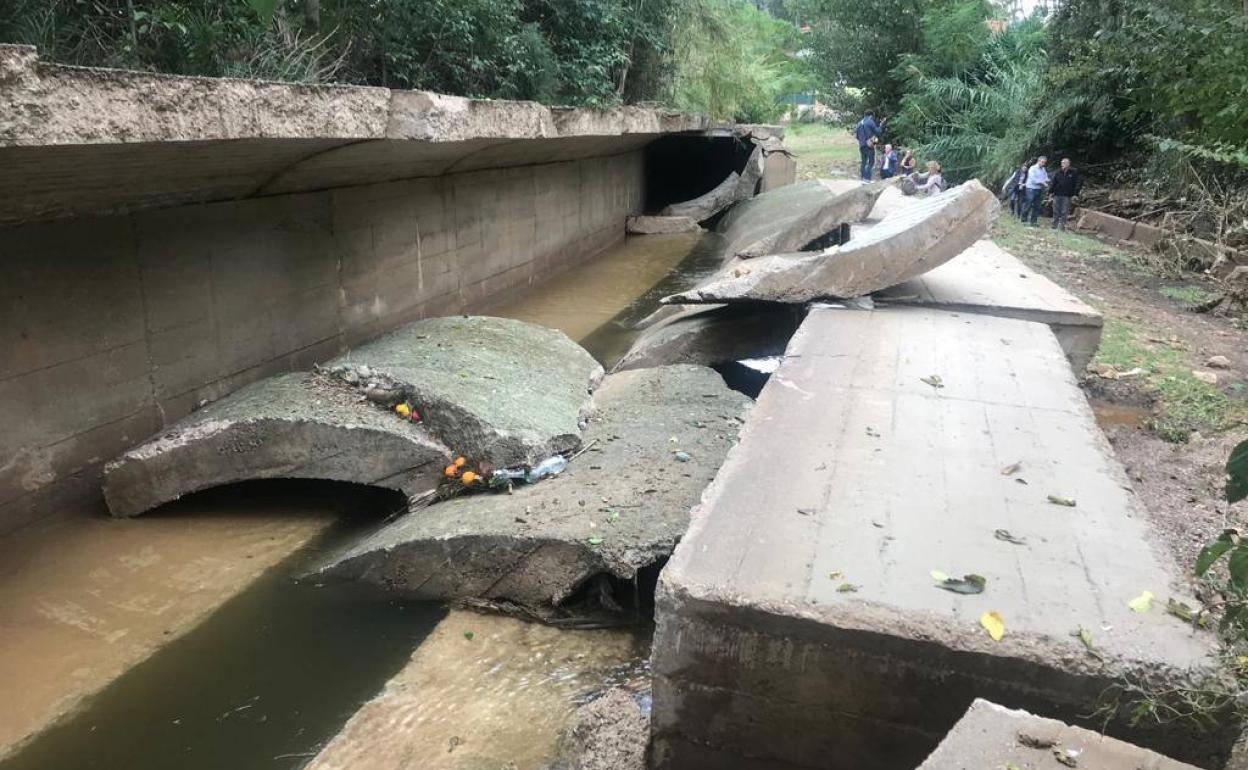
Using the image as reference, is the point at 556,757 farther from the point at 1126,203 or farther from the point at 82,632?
the point at 1126,203

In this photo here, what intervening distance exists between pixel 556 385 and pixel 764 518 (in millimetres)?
2743

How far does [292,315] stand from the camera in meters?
6.02

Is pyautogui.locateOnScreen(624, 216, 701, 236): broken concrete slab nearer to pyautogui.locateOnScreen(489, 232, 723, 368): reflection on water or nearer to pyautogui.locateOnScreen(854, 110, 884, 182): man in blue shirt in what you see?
pyautogui.locateOnScreen(489, 232, 723, 368): reflection on water

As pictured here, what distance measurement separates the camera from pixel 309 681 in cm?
335

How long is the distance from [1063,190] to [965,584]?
Result: 1427 cm

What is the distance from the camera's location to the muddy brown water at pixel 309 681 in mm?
2973

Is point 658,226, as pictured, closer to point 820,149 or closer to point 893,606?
point 893,606

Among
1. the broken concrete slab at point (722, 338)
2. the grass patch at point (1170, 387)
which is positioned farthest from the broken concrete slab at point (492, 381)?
the grass patch at point (1170, 387)

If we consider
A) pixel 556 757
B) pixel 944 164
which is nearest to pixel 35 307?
pixel 556 757

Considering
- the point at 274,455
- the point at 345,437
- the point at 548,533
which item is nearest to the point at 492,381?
the point at 345,437

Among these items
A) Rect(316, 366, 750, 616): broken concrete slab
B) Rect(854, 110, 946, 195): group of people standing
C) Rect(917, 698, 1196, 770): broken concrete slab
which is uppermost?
Rect(854, 110, 946, 195): group of people standing

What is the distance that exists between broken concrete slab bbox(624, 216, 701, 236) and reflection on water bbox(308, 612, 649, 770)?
12960mm

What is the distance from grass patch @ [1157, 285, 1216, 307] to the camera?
9.15m

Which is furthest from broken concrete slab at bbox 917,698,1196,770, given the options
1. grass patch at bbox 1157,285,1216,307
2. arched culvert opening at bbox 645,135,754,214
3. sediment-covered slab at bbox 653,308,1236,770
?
arched culvert opening at bbox 645,135,754,214
